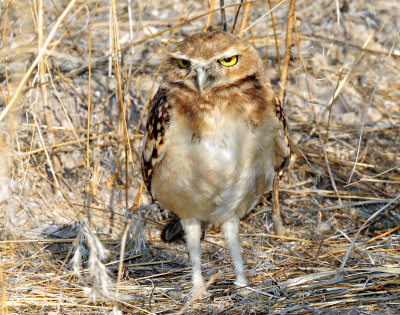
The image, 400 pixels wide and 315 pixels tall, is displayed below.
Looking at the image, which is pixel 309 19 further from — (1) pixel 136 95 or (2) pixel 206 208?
(2) pixel 206 208

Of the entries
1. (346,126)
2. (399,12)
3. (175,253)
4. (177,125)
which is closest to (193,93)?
(177,125)

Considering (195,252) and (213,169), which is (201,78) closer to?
(213,169)

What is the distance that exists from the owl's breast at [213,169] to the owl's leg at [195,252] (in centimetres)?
12

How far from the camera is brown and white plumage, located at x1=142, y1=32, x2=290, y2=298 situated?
322 centimetres

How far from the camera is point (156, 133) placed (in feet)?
11.2

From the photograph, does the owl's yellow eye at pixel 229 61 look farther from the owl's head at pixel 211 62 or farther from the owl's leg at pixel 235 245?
the owl's leg at pixel 235 245

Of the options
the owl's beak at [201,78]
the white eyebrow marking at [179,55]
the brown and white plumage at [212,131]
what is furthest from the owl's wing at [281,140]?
the white eyebrow marking at [179,55]

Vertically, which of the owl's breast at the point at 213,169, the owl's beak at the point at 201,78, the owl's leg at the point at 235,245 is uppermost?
the owl's beak at the point at 201,78

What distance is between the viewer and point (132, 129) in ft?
16.5

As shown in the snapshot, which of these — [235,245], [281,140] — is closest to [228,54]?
[281,140]

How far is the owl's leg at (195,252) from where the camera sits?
3420mm

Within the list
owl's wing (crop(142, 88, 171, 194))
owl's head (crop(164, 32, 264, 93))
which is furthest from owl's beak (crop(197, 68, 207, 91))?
owl's wing (crop(142, 88, 171, 194))

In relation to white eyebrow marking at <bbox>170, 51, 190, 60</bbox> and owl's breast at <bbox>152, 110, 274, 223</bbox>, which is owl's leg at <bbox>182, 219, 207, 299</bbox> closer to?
owl's breast at <bbox>152, 110, 274, 223</bbox>

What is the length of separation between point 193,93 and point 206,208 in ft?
2.56
